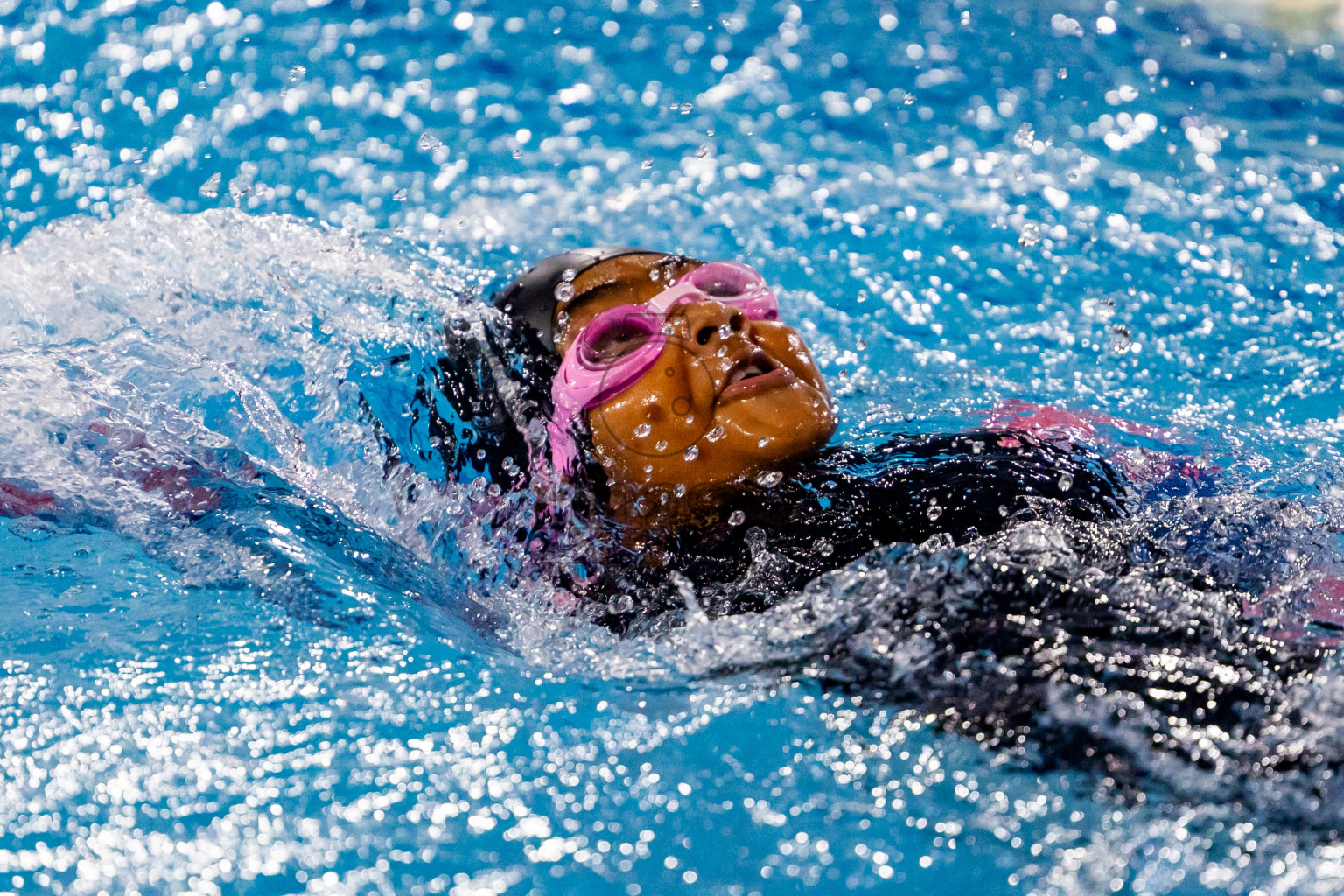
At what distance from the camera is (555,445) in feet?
7.50

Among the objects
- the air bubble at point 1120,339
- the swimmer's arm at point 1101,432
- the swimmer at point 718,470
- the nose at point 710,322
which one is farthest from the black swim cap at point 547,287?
the air bubble at point 1120,339

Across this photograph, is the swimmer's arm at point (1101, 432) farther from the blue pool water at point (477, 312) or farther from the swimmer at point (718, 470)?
the swimmer at point (718, 470)

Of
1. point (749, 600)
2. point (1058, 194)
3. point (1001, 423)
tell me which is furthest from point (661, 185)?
point (749, 600)

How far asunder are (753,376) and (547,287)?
507 mm

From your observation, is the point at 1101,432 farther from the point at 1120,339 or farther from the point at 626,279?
the point at 626,279

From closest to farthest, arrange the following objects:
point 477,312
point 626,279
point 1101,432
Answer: point 626,279 → point 477,312 → point 1101,432

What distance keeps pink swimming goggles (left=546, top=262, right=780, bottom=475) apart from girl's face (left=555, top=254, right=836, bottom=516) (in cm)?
2

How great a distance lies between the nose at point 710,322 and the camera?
2225mm

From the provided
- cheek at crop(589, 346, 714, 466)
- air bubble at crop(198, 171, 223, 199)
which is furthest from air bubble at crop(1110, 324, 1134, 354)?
Result: air bubble at crop(198, 171, 223, 199)

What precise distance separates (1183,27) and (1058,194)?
1.36 meters

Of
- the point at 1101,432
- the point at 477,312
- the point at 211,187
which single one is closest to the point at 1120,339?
the point at 1101,432

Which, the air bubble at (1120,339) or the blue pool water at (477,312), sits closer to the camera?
the blue pool water at (477,312)

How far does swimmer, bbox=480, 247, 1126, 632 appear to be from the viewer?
2107mm

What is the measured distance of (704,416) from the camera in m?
2.16
